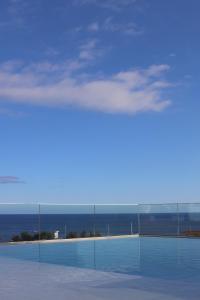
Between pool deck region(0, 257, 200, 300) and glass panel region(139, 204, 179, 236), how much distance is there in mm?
8684

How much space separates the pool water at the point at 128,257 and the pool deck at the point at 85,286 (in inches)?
23.9

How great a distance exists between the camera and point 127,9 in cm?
995

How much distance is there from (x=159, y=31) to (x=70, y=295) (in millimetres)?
6800

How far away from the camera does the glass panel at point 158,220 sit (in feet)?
53.5

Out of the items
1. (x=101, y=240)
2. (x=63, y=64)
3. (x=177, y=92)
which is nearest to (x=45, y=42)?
(x=63, y=64)

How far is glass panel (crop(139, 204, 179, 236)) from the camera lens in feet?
53.5

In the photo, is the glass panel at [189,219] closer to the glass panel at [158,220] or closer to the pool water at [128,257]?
the glass panel at [158,220]

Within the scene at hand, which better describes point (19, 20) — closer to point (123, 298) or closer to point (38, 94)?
point (38, 94)

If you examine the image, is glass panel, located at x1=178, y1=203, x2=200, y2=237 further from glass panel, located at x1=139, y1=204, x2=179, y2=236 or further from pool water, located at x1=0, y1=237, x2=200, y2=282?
pool water, located at x1=0, y1=237, x2=200, y2=282

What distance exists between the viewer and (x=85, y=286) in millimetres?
6230

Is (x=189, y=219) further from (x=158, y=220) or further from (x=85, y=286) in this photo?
(x=85, y=286)

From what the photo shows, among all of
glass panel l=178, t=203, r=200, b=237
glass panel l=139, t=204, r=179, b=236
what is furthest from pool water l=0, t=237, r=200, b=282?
glass panel l=139, t=204, r=179, b=236

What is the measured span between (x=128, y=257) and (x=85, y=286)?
4.21 meters

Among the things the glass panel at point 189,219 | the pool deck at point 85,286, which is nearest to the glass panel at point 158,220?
the glass panel at point 189,219
